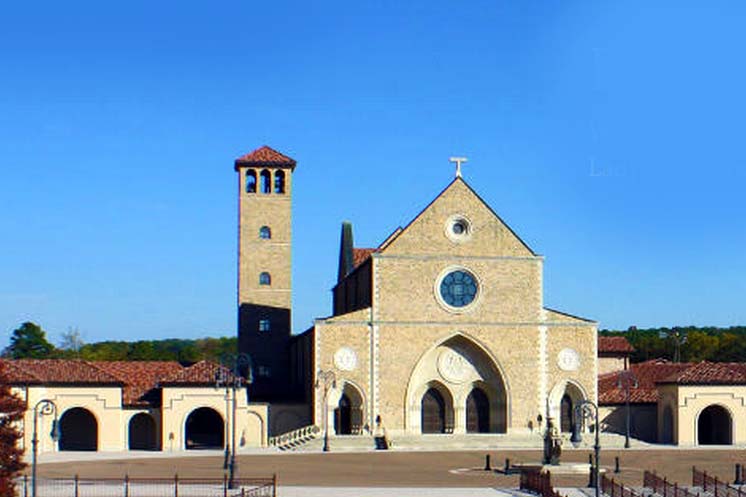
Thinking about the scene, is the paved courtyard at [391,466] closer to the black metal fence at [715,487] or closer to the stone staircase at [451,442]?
the black metal fence at [715,487]

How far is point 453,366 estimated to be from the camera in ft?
237

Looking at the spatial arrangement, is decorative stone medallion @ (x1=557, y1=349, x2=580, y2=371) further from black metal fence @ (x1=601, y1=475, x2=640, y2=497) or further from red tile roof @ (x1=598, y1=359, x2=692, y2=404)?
black metal fence @ (x1=601, y1=475, x2=640, y2=497)

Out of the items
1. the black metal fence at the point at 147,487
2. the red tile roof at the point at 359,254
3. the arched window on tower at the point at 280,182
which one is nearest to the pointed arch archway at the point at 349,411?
the arched window on tower at the point at 280,182

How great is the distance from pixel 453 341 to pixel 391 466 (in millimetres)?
21088

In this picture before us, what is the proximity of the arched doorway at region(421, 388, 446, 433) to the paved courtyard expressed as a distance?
855 centimetres

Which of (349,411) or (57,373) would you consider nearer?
(57,373)

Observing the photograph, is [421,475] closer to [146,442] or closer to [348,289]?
[146,442]

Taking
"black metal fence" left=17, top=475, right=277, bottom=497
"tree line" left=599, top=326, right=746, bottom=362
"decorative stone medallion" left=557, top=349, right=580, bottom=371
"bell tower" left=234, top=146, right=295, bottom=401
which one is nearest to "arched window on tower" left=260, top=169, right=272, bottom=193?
"bell tower" left=234, top=146, right=295, bottom=401

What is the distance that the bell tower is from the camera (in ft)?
267

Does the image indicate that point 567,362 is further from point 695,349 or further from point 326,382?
point 695,349

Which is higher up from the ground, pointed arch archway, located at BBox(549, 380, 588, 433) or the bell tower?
the bell tower

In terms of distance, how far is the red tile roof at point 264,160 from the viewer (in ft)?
267

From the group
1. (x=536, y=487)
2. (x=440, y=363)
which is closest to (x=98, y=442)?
(x=440, y=363)

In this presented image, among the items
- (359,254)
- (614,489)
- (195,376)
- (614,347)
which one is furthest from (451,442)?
(614,489)
